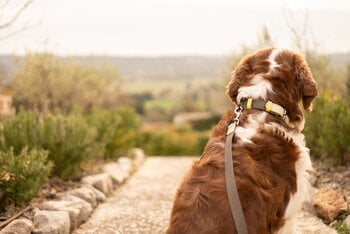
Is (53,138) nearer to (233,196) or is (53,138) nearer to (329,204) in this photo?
(329,204)

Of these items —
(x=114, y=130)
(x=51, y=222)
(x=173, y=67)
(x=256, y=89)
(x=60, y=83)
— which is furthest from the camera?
(x=173, y=67)

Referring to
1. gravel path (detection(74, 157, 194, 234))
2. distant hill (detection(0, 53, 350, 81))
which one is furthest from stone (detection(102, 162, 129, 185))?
Result: distant hill (detection(0, 53, 350, 81))

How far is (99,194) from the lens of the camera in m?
7.09

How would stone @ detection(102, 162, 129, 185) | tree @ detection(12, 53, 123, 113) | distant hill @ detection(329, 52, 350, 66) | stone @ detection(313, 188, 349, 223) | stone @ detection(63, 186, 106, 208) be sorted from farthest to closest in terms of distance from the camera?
distant hill @ detection(329, 52, 350, 66)
tree @ detection(12, 53, 123, 113)
stone @ detection(102, 162, 129, 185)
stone @ detection(63, 186, 106, 208)
stone @ detection(313, 188, 349, 223)

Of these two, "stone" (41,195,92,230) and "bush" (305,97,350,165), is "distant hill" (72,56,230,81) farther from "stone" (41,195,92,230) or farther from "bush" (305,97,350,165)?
"stone" (41,195,92,230)

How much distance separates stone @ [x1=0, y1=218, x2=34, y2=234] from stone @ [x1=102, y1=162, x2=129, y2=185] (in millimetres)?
3467

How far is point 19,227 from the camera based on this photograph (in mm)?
4809

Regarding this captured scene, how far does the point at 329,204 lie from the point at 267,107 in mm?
2501

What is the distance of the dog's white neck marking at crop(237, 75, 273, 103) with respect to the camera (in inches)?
142

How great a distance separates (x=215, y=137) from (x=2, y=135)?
13.5 ft

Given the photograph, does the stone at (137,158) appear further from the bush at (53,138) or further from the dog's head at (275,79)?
the dog's head at (275,79)

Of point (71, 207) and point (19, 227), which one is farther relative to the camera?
point (71, 207)

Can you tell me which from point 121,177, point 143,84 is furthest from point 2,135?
point 143,84

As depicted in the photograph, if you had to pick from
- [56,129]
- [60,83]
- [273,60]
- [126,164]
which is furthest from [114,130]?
[273,60]
